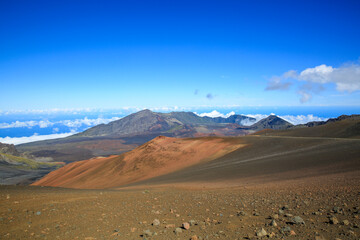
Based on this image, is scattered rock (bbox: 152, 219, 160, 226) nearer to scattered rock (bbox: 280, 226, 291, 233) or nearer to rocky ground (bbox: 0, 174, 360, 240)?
rocky ground (bbox: 0, 174, 360, 240)

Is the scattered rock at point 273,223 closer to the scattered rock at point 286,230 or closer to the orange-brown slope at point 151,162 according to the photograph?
the scattered rock at point 286,230

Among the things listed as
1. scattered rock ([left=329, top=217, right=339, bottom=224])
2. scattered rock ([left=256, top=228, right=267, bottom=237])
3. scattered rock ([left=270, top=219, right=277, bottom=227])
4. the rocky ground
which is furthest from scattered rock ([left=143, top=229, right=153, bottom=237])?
scattered rock ([left=329, top=217, right=339, bottom=224])

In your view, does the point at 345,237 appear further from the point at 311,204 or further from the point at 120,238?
the point at 120,238

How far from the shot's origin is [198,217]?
745cm

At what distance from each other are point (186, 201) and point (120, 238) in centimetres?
427

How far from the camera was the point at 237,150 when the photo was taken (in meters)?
33.8

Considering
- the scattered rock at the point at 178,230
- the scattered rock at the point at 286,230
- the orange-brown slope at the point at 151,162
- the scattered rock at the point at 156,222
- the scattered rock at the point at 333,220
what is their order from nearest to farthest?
the scattered rock at the point at 286,230
the scattered rock at the point at 333,220
the scattered rock at the point at 178,230
the scattered rock at the point at 156,222
the orange-brown slope at the point at 151,162

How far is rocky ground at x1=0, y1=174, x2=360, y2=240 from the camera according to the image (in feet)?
19.2

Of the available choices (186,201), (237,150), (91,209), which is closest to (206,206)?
(186,201)

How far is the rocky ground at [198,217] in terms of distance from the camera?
5852 millimetres

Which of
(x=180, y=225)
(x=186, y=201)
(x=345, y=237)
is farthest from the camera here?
(x=186, y=201)

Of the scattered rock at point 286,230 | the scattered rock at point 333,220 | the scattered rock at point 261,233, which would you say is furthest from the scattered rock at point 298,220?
the scattered rock at point 261,233

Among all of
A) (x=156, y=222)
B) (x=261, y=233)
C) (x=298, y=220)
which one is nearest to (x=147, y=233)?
(x=156, y=222)

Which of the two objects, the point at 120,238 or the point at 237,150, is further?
the point at 237,150
